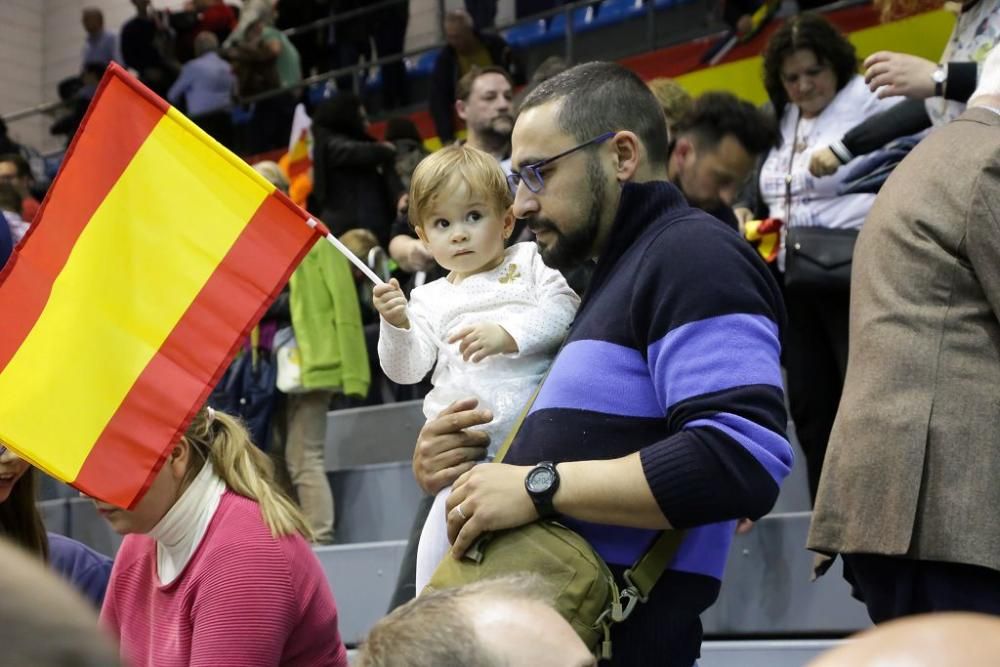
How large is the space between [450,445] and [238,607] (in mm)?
585

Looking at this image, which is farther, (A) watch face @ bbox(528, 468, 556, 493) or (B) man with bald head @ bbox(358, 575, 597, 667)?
(A) watch face @ bbox(528, 468, 556, 493)

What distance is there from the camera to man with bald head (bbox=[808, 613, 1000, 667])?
0.96 meters

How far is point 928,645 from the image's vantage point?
975 mm

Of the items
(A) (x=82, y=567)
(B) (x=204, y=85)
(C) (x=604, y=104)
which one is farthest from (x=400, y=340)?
(B) (x=204, y=85)

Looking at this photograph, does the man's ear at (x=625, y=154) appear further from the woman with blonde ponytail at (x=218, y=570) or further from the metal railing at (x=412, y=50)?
the metal railing at (x=412, y=50)

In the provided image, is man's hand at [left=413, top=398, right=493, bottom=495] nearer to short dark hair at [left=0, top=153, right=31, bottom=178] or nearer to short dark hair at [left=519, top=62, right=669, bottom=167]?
short dark hair at [left=519, top=62, right=669, bottom=167]

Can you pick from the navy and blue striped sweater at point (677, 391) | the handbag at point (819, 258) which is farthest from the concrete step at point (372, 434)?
the navy and blue striped sweater at point (677, 391)

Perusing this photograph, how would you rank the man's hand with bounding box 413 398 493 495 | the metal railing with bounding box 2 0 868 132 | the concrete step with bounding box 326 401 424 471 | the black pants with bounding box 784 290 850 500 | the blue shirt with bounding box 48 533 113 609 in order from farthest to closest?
1. the metal railing with bounding box 2 0 868 132
2. the concrete step with bounding box 326 401 424 471
3. the black pants with bounding box 784 290 850 500
4. the blue shirt with bounding box 48 533 113 609
5. the man's hand with bounding box 413 398 493 495

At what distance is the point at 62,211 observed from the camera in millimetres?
2977

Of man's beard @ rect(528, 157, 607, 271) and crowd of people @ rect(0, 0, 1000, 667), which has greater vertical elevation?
man's beard @ rect(528, 157, 607, 271)

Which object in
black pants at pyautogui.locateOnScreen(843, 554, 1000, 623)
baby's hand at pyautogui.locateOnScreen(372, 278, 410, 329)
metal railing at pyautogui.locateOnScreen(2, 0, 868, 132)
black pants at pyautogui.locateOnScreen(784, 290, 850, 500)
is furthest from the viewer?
metal railing at pyautogui.locateOnScreen(2, 0, 868, 132)

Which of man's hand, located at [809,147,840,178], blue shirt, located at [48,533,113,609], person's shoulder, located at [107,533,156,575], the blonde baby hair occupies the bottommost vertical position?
blue shirt, located at [48,533,113,609]

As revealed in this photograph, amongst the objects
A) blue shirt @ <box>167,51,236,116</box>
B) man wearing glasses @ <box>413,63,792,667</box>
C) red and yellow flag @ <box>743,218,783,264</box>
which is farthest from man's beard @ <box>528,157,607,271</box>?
blue shirt @ <box>167,51,236,116</box>

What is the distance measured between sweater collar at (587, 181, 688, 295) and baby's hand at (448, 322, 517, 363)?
0.90 feet
